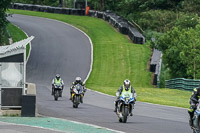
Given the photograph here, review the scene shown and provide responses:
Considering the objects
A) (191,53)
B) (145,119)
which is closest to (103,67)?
(191,53)

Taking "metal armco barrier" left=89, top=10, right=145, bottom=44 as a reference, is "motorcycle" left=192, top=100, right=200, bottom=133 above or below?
below

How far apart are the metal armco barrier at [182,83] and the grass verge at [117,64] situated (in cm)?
113

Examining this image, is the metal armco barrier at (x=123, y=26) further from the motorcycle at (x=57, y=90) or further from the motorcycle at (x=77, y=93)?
the motorcycle at (x=77, y=93)

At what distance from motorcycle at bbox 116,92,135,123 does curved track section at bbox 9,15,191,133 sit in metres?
0.24

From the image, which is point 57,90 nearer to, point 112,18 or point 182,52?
point 182,52

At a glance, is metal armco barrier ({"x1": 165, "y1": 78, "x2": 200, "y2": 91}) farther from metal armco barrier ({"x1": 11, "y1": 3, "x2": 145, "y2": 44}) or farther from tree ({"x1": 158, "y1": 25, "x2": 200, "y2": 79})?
metal armco barrier ({"x1": 11, "y1": 3, "x2": 145, "y2": 44})

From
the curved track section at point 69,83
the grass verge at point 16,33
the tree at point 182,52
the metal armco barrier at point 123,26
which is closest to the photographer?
the curved track section at point 69,83

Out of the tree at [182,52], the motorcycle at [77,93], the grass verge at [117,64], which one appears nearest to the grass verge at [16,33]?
the grass verge at [117,64]

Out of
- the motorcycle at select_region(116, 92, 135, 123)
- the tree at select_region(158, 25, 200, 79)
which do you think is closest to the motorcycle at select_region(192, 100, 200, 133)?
the motorcycle at select_region(116, 92, 135, 123)

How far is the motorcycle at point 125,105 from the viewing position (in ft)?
58.2

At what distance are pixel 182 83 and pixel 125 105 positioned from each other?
2241 cm

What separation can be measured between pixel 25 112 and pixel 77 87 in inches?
267

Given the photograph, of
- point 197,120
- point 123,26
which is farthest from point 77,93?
point 123,26

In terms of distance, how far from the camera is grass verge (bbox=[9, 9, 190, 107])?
122ft
